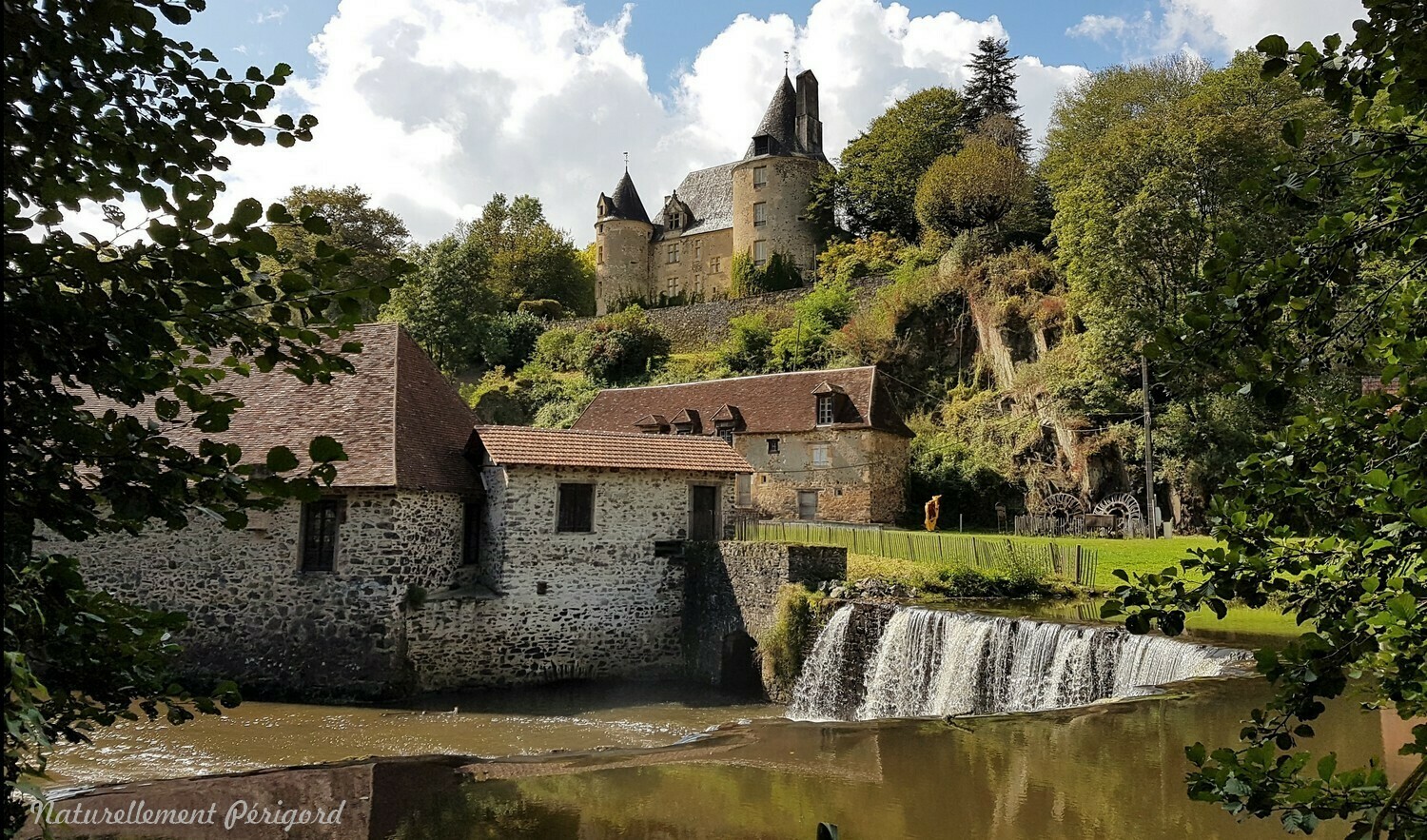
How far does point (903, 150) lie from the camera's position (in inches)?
1757

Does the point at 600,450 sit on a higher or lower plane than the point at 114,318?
higher

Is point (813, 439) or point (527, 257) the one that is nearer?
point (813, 439)

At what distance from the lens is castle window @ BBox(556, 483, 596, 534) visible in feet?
56.7

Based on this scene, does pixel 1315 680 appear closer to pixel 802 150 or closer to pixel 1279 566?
pixel 1279 566

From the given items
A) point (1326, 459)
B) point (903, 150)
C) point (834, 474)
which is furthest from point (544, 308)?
point (1326, 459)

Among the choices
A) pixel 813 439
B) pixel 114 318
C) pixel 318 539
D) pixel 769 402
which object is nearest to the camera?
pixel 114 318

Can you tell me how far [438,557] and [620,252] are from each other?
39707mm

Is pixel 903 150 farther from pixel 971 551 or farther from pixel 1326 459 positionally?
pixel 1326 459

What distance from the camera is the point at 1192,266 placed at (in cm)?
2753

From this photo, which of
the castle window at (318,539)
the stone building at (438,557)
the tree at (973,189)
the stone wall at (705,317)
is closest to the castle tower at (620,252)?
the stone wall at (705,317)

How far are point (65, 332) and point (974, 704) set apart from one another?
12.1 metres

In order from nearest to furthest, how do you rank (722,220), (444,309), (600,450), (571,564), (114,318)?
(114,318)
(571,564)
(600,450)
(444,309)
(722,220)

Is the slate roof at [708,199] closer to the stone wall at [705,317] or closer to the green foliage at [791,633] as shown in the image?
the stone wall at [705,317]

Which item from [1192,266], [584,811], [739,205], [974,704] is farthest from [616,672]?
[739,205]
